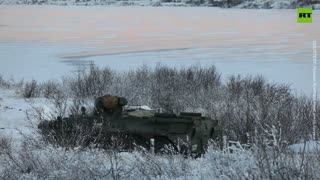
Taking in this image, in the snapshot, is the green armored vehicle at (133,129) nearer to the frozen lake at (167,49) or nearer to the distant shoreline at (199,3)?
the frozen lake at (167,49)

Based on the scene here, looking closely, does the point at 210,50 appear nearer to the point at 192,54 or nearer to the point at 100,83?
the point at 192,54

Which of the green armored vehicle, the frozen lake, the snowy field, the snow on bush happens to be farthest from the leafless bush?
the snow on bush

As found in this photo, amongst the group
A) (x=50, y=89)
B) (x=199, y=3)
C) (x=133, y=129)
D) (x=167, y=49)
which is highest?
(x=199, y=3)

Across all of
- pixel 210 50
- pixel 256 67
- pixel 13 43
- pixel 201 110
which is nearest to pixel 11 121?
pixel 201 110

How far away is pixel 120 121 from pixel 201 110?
4.39 metres

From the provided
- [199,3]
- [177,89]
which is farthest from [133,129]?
[199,3]

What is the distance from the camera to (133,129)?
888cm

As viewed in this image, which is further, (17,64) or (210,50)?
(210,50)

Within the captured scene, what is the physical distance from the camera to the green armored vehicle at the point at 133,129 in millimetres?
8594

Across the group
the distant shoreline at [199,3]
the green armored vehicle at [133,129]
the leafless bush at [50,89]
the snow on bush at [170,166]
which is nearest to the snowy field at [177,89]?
the snow on bush at [170,166]

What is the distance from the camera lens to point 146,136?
879cm

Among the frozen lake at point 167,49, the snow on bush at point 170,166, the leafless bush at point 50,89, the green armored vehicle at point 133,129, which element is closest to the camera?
the snow on bush at point 170,166

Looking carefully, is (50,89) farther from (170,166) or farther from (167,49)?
(167,49)

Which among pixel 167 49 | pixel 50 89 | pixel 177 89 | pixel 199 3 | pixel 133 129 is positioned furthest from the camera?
pixel 199 3
